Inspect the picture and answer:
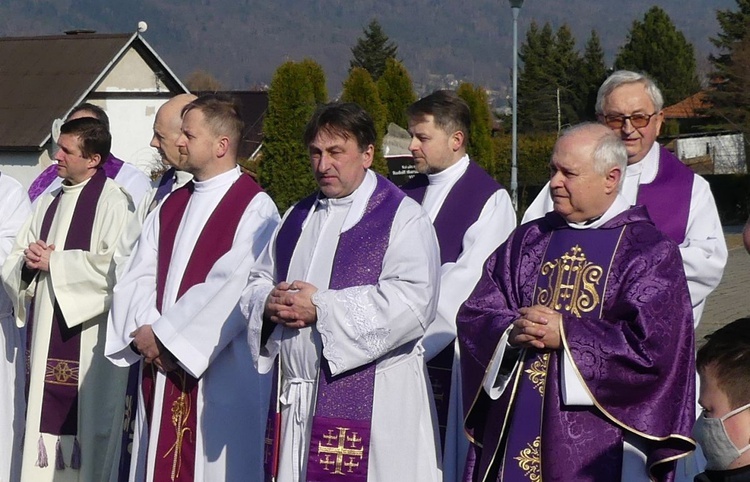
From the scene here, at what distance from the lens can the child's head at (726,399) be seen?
3.39 m

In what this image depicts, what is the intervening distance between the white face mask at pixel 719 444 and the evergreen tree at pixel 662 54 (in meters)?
69.3

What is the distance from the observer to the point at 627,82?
19.2 ft

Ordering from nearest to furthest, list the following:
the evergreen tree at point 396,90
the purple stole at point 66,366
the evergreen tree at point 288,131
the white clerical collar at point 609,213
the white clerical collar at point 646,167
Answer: the white clerical collar at point 609,213 < the white clerical collar at point 646,167 < the purple stole at point 66,366 < the evergreen tree at point 288,131 < the evergreen tree at point 396,90

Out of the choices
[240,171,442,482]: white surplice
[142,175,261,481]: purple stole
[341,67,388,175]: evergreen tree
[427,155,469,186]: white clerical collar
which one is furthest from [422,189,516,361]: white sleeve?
[341,67,388,175]: evergreen tree

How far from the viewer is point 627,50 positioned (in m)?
73.4

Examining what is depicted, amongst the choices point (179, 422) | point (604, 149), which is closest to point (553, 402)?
point (604, 149)

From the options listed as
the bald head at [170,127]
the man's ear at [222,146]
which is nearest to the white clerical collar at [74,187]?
the bald head at [170,127]

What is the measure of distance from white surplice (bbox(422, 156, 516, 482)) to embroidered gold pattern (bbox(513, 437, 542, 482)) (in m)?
1.51

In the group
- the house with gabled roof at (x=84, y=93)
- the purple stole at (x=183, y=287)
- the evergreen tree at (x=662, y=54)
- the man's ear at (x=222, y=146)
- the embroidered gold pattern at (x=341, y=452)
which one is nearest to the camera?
the embroidered gold pattern at (x=341, y=452)

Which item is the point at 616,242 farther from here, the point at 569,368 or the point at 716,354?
the point at 716,354

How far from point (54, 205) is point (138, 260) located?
138 centimetres

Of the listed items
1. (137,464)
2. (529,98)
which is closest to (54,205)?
(137,464)

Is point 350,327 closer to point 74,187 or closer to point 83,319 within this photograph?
point 83,319

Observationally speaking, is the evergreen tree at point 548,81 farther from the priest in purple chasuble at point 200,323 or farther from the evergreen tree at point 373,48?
the priest in purple chasuble at point 200,323
